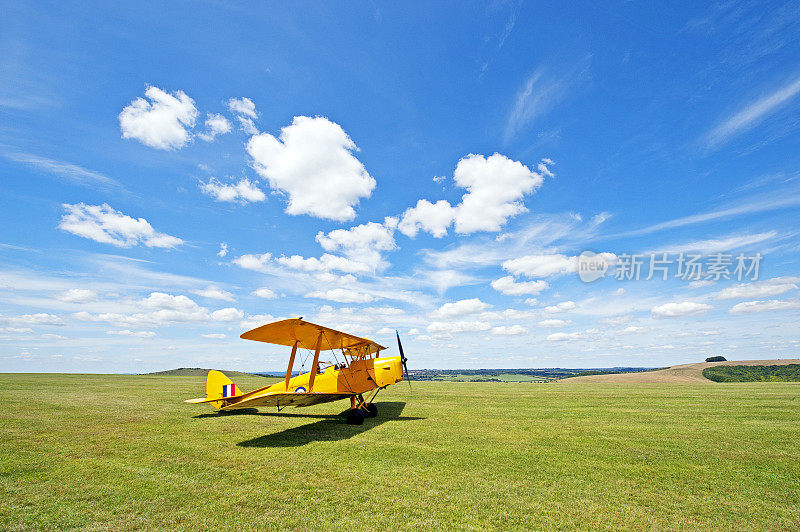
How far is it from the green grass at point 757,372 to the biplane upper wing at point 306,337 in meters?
56.7

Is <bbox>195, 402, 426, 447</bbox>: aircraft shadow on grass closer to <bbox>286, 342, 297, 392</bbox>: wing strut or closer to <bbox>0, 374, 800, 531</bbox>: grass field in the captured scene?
<bbox>0, 374, 800, 531</bbox>: grass field

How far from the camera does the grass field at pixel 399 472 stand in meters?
4.38

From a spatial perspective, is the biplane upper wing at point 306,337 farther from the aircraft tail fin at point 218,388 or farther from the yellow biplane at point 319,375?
the aircraft tail fin at point 218,388

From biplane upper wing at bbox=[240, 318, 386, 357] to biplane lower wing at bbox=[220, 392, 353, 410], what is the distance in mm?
1673

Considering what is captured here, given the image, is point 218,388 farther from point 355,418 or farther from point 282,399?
point 355,418

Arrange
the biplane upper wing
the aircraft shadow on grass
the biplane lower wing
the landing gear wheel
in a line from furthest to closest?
the landing gear wheel, the biplane upper wing, the biplane lower wing, the aircraft shadow on grass

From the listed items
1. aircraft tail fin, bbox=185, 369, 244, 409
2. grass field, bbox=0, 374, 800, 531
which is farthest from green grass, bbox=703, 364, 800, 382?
aircraft tail fin, bbox=185, 369, 244, 409

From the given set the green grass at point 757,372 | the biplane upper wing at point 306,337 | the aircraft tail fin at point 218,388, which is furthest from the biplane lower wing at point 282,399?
the green grass at point 757,372

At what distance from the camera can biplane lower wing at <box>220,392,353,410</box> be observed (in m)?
8.98

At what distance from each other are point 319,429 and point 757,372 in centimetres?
7474

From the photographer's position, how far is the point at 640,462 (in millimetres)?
6656

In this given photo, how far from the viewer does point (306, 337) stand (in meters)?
10.7

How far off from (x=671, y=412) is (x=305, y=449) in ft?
44.7

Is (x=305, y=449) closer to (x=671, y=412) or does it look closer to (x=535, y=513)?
(x=535, y=513)
